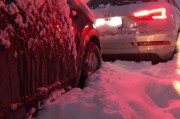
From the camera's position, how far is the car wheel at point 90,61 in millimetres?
4594

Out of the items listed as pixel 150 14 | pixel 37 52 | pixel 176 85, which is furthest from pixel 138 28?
pixel 37 52

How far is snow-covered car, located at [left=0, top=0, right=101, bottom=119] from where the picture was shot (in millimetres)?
2711

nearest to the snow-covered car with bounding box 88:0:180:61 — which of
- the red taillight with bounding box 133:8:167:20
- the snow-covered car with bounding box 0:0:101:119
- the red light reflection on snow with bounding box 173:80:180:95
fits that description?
the red taillight with bounding box 133:8:167:20

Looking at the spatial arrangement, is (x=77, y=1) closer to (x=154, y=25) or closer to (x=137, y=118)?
(x=137, y=118)

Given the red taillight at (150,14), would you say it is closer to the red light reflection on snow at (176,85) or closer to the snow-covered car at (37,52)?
Answer: the red light reflection on snow at (176,85)

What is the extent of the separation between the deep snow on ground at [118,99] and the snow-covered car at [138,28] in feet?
3.58

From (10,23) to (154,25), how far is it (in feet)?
13.4

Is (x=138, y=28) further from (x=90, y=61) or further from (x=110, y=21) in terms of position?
(x=90, y=61)

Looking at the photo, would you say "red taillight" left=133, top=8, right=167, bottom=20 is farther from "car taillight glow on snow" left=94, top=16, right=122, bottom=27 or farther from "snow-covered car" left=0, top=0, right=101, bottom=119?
"snow-covered car" left=0, top=0, right=101, bottom=119

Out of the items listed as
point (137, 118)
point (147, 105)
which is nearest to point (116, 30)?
point (147, 105)

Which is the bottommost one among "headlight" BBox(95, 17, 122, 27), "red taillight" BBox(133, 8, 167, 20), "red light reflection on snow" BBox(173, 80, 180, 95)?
"red light reflection on snow" BBox(173, 80, 180, 95)

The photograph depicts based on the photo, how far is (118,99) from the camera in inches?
155

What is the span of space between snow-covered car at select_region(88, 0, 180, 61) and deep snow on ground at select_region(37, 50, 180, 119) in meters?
1.09

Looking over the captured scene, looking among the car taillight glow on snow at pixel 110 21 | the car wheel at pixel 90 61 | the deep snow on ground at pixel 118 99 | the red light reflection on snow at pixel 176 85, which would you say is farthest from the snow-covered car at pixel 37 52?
the car taillight glow on snow at pixel 110 21
